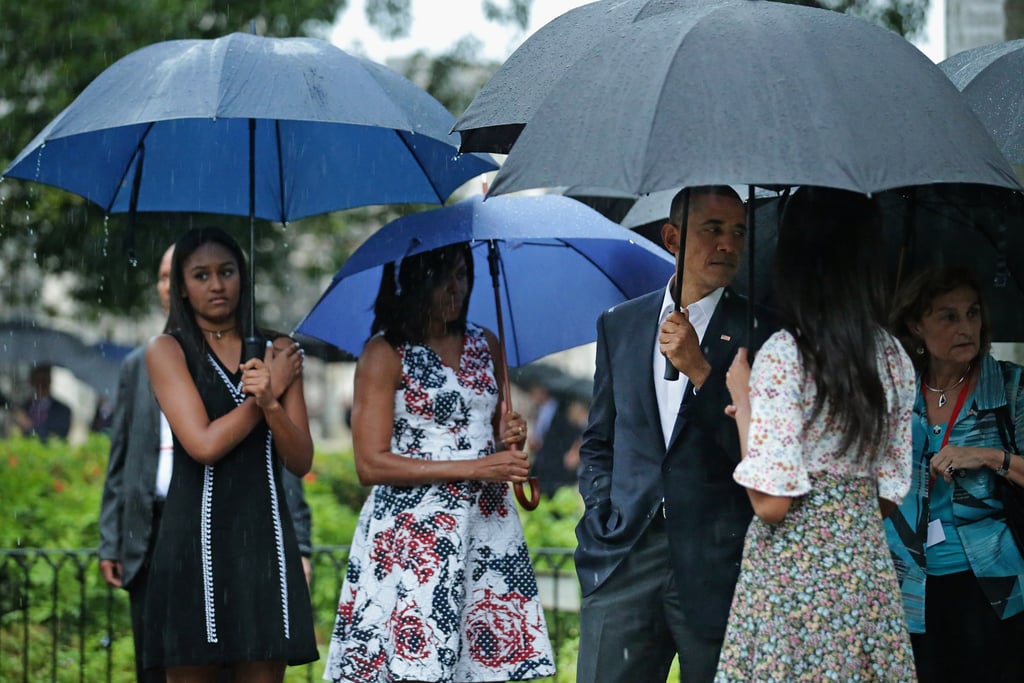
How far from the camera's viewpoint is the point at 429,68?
14.5 metres

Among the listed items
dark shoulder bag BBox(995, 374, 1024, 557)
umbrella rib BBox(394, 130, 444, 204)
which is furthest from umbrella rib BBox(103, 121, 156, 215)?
dark shoulder bag BBox(995, 374, 1024, 557)

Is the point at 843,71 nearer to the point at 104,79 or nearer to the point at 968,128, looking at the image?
the point at 968,128

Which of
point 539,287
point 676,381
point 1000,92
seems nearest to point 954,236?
point 1000,92

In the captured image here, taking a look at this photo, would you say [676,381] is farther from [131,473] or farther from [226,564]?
[131,473]

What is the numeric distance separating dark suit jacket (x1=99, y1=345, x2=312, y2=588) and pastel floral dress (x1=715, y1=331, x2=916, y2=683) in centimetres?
263

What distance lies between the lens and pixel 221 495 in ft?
18.4

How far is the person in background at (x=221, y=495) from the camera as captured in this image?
551 cm

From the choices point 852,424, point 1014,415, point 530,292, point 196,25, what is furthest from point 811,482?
point 196,25

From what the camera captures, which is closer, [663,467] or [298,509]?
[663,467]

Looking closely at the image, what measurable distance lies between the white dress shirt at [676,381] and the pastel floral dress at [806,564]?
612 mm

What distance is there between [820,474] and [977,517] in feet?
4.87

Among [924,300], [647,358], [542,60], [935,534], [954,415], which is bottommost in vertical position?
[935,534]

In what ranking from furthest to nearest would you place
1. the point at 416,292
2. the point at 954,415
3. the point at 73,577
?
1. the point at 73,577
2. the point at 416,292
3. the point at 954,415

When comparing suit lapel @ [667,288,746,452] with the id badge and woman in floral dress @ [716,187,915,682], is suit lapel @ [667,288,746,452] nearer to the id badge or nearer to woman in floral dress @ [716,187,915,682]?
woman in floral dress @ [716,187,915,682]
